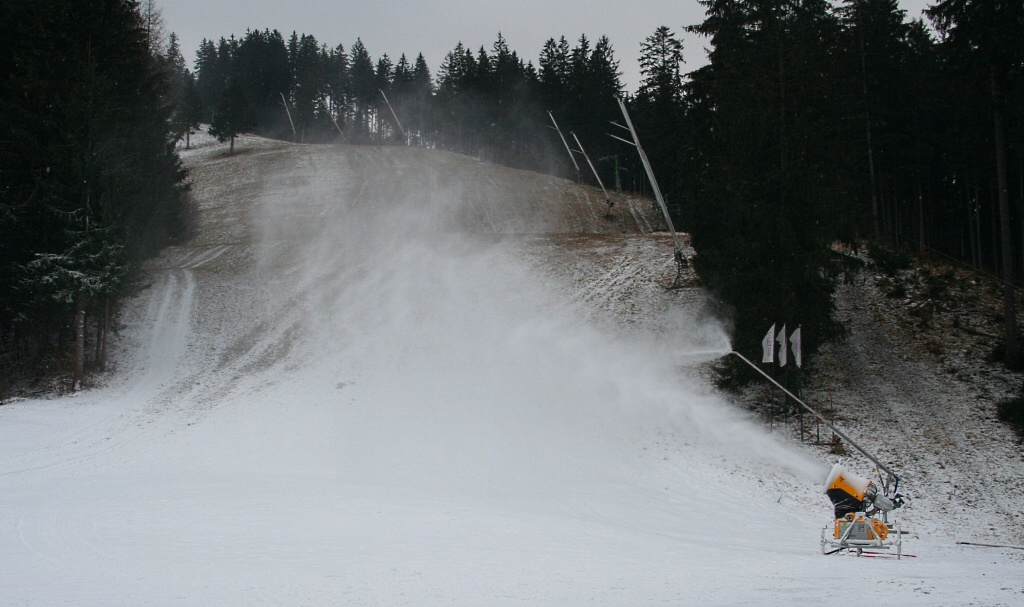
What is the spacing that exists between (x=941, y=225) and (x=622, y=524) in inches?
1592

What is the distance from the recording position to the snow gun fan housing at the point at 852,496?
10867mm

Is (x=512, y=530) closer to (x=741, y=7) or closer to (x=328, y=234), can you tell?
(x=741, y=7)

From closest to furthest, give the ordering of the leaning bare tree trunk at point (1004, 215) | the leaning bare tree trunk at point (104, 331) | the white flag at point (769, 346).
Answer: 1. the white flag at point (769, 346)
2. the leaning bare tree trunk at point (1004, 215)
3. the leaning bare tree trunk at point (104, 331)

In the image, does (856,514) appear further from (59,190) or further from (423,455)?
(59,190)

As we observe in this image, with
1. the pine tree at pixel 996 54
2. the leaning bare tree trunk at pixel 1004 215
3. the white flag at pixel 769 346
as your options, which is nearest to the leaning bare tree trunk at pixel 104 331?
the white flag at pixel 769 346

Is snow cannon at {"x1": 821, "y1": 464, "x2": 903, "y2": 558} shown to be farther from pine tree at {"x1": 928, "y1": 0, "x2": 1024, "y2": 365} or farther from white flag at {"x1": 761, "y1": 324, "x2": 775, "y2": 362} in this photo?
pine tree at {"x1": 928, "y1": 0, "x2": 1024, "y2": 365}

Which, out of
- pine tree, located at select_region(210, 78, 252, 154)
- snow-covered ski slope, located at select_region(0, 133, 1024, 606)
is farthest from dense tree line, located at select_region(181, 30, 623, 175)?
snow-covered ski slope, located at select_region(0, 133, 1024, 606)

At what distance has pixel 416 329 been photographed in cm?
2952

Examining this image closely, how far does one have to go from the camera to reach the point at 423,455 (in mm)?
18391

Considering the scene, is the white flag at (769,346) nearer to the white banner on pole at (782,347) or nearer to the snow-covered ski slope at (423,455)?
the white banner on pole at (782,347)

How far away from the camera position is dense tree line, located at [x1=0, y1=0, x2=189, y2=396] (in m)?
23.4

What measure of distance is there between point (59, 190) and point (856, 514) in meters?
26.6

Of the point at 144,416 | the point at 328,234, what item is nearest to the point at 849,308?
the point at 144,416

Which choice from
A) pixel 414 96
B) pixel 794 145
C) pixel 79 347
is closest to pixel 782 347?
pixel 794 145
